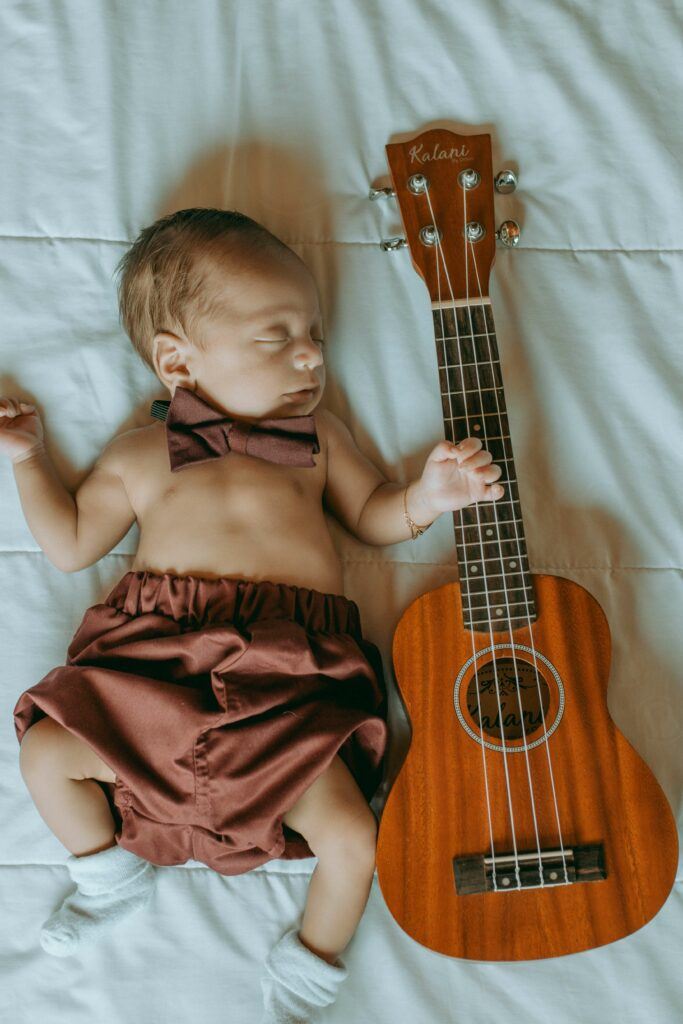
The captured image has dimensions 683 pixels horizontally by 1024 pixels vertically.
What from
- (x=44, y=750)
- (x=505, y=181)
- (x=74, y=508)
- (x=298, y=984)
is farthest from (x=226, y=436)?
(x=298, y=984)

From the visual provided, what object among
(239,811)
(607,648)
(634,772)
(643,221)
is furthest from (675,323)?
(239,811)

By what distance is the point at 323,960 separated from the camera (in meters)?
1.15

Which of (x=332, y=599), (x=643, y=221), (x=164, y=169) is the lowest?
(x=332, y=599)

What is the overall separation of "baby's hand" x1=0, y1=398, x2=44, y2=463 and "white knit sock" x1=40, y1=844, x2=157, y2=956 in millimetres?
532

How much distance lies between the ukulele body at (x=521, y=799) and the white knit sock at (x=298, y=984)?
124 millimetres

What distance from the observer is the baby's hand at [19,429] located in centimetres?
127

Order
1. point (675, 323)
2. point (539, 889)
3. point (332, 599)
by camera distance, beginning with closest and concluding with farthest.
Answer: point (539, 889) < point (332, 599) < point (675, 323)

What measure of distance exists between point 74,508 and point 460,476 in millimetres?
525

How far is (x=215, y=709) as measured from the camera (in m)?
1.13

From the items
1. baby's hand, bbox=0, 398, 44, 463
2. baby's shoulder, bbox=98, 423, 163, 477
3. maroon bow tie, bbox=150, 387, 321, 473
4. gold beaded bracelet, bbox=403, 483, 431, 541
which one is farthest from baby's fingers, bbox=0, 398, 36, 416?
gold beaded bracelet, bbox=403, 483, 431, 541

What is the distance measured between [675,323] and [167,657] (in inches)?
34.4

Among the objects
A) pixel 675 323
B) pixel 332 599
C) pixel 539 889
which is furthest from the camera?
pixel 675 323

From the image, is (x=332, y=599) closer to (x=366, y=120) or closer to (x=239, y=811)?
(x=239, y=811)

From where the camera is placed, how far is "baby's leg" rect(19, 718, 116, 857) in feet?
3.78
